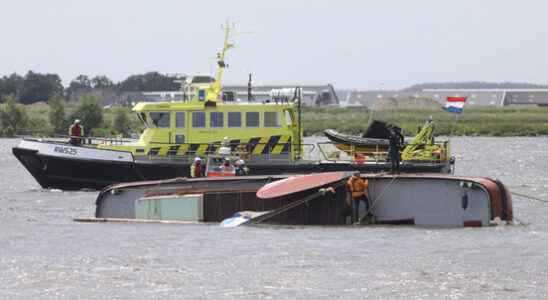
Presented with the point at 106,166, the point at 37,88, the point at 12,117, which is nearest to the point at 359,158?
the point at 106,166

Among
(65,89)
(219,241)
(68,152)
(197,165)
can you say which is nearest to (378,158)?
(197,165)

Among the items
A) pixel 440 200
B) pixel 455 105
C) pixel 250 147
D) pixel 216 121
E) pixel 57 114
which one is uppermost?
pixel 455 105

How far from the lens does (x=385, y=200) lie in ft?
96.3

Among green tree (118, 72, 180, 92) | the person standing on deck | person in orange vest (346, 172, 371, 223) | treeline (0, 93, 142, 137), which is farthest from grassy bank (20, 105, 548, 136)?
person in orange vest (346, 172, 371, 223)

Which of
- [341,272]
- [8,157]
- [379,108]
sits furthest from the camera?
[379,108]

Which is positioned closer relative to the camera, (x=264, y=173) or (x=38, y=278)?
(x=38, y=278)

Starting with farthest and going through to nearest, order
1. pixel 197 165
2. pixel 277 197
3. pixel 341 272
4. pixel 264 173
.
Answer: pixel 264 173 < pixel 197 165 < pixel 277 197 < pixel 341 272

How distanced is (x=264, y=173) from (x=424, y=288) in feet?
54.1

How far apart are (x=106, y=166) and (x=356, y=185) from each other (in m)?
12.3

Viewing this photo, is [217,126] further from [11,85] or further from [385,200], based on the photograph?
[11,85]

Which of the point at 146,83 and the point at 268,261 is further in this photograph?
the point at 146,83

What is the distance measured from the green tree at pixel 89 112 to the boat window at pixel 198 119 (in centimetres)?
5028

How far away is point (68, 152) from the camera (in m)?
39.2

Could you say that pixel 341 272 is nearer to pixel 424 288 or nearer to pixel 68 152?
pixel 424 288
